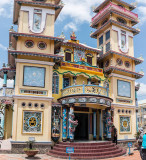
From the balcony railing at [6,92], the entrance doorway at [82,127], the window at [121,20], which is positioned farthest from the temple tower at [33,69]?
the window at [121,20]

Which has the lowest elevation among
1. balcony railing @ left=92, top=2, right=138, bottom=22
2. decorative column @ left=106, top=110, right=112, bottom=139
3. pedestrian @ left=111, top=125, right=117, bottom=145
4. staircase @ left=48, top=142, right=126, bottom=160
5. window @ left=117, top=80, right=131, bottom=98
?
staircase @ left=48, top=142, right=126, bottom=160

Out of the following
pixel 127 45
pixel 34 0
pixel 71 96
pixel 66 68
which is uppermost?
A: pixel 34 0

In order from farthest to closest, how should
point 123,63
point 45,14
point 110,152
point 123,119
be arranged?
1. point 123,63
2. point 123,119
3. point 45,14
4. point 110,152

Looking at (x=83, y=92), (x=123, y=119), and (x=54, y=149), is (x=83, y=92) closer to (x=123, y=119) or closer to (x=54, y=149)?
(x=54, y=149)

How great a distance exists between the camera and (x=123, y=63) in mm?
21328

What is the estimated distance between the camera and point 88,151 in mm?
14508

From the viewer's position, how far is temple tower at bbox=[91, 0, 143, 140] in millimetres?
19812

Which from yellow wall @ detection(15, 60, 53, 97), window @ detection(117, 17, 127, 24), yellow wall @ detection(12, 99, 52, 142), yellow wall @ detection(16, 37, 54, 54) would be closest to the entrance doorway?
yellow wall @ detection(12, 99, 52, 142)

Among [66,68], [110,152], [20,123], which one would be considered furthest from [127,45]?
[20,123]

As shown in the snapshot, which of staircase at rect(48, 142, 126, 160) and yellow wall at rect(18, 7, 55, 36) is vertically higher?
yellow wall at rect(18, 7, 55, 36)

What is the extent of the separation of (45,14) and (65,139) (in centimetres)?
1051

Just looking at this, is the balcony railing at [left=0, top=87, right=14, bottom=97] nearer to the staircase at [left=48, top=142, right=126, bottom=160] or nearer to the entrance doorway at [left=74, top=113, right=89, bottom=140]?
the staircase at [left=48, top=142, right=126, bottom=160]

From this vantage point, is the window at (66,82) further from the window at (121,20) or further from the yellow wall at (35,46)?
the window at (121,20)

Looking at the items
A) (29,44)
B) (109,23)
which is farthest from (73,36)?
(29,44)
